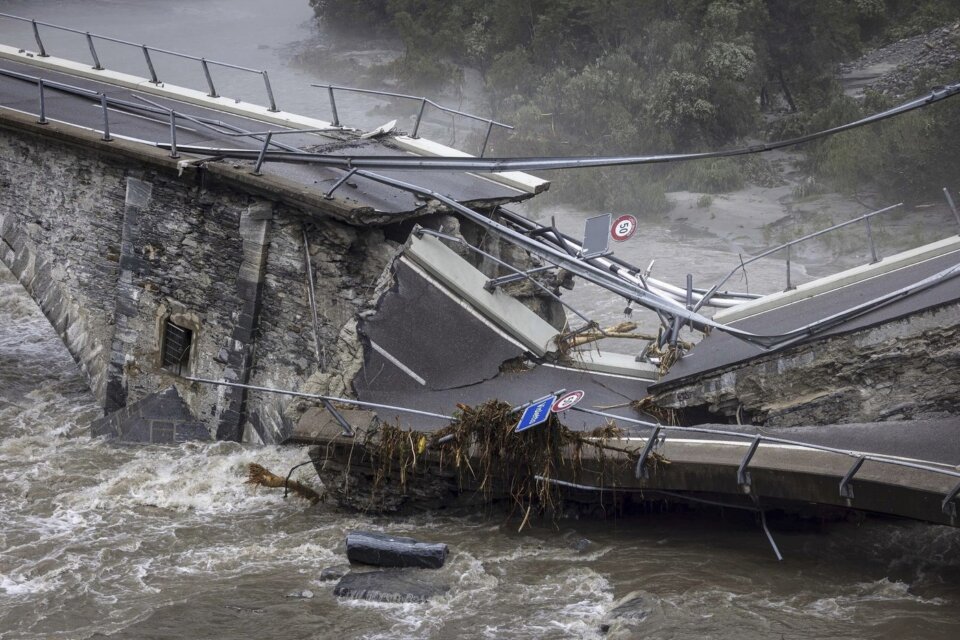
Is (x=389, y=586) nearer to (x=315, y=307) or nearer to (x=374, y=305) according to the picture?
(x=374, y=305)

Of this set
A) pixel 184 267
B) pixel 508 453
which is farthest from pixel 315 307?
pixel 508 453

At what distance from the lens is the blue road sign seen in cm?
730

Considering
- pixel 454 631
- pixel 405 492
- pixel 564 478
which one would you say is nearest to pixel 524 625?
pixel 454 631

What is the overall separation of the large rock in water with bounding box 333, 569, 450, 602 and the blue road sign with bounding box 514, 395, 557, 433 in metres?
1.26

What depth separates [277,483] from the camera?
388 inches

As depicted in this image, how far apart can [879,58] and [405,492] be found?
19579 millimetres

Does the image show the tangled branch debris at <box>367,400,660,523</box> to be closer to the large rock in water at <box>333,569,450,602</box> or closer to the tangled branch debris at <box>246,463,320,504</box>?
the large rock in water at <box>333,569,450,602</box>

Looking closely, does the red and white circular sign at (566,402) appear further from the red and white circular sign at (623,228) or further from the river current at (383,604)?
the red and white circular sign at (623,228)

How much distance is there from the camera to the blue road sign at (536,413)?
7.30 metres

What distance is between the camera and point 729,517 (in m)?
8.48

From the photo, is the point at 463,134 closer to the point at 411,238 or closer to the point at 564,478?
the point at 411,238

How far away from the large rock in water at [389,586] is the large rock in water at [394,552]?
5.8 inches

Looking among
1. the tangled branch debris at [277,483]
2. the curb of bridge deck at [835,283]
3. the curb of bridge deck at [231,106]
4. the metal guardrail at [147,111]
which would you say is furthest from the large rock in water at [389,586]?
the curb of bridge deck at [231,106]

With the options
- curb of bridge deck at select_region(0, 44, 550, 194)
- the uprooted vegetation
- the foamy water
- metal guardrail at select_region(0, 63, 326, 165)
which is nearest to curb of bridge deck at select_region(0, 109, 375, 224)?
metal guardrail at select_region(0, 63, 326, 165)
